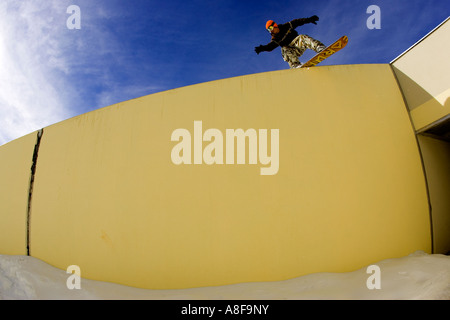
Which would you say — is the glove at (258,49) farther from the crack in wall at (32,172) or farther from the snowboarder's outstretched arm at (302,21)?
the crack in wall at (32,172)

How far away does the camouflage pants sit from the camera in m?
3.75

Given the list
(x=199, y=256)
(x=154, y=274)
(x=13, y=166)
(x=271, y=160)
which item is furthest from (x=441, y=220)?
(x=13, y=166)

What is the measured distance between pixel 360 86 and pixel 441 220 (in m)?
2.13

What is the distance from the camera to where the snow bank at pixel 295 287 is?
2.10m

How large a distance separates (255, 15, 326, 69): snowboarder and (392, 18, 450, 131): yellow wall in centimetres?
152

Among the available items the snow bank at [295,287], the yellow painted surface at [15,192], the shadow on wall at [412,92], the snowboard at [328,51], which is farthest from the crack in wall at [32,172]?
the shadow on wall at [412,92]

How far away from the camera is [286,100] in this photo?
10.3 feet

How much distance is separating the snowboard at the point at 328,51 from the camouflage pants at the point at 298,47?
34 centimetres

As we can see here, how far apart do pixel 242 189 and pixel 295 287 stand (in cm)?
118

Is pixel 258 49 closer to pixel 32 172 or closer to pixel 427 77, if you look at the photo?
pixel 427 77

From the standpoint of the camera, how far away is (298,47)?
4.26 m

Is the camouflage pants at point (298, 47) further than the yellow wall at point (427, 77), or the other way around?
the camouflage pants at point (298, 47)
